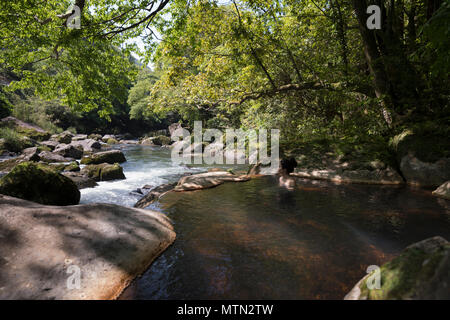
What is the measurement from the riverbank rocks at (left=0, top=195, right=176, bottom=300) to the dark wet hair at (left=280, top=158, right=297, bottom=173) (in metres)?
6.02

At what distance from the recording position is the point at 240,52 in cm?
930

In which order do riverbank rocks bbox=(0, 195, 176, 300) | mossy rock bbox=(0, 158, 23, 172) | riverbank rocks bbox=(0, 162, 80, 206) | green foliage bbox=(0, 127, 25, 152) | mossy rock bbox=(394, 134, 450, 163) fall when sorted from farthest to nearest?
green foliage bbox=(0, 127, 25, 152)
mossy rock bbox=(0, 158, 23, 172)
mossy rock bbox=(394, 134, 450, 163)
riverbank rocks bbox=(0, 162, 80, 206)
riverbank rocks bbox=(0, 195, 176, 300)

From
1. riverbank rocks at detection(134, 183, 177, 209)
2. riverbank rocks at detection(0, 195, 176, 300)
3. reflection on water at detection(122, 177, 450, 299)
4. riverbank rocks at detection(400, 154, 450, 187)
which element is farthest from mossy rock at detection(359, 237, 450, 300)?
riverbank rocks at detection(400, 154, 450, 187)

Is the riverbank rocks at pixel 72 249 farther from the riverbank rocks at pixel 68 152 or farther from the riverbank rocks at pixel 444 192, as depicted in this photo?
the riverbank rocks at pixel 68 152

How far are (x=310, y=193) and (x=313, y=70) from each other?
5.88 meters

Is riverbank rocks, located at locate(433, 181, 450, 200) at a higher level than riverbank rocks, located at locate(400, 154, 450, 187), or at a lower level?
lower

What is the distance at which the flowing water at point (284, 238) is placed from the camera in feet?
7.86

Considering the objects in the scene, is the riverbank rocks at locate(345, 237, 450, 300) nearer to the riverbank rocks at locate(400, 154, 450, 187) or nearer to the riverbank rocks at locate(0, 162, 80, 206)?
the riverbank rocks at locate(400, 154, 450, 187)

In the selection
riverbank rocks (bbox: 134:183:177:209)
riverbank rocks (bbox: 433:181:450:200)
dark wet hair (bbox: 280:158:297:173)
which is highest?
dark wet hair (bbox: 280:158:297:173)

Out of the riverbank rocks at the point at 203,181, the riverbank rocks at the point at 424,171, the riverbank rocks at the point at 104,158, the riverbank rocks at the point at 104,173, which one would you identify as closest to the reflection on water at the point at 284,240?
the riverbank rocks at the point at 424,171

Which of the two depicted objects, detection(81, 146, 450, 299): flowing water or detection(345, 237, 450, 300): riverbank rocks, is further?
detection(81, 146, 450, 299): flowing water

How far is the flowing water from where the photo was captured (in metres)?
2.40

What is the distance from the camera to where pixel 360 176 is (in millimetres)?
6875
